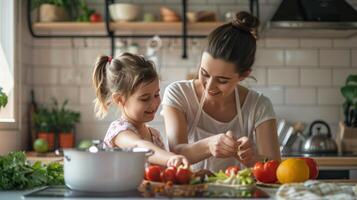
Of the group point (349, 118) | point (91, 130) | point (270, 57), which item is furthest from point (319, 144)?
point (91, 130)

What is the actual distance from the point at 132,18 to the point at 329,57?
1270 millimetres

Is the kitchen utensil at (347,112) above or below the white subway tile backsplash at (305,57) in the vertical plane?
below

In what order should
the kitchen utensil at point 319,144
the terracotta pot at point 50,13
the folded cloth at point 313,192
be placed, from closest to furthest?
the folded cloth at point 313,192 < the kitchen utensil at point 319,144 < the terracotta pot at point 50,13

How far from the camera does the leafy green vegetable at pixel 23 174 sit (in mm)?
1426

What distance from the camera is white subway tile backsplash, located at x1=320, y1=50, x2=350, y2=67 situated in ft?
12.2

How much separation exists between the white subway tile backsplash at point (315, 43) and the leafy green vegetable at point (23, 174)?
97.8 inches

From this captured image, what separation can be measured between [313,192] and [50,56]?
2.79 m

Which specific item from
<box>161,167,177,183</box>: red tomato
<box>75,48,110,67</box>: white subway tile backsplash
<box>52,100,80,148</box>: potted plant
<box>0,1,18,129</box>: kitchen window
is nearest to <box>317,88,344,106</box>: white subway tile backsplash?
<box>75,48,110,67</box>: white subway tile backsplash

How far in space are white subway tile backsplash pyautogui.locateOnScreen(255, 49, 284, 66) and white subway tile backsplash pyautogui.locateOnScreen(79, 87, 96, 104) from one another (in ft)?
3.49

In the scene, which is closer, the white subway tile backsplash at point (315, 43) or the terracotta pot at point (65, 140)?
the terracotta pot at point (65, 140)

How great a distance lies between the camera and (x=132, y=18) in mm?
3531

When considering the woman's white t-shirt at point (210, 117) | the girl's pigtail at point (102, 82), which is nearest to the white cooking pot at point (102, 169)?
the girl's pigtail at point (102, 82)

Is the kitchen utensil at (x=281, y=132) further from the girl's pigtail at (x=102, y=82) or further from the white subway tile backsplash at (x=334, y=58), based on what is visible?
the girl's pigtail at (x=102, y=82)

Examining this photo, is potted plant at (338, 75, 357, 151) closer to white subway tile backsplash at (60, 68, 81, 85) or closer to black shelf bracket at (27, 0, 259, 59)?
black shelf bracket at (27, 0, 259, 59)
